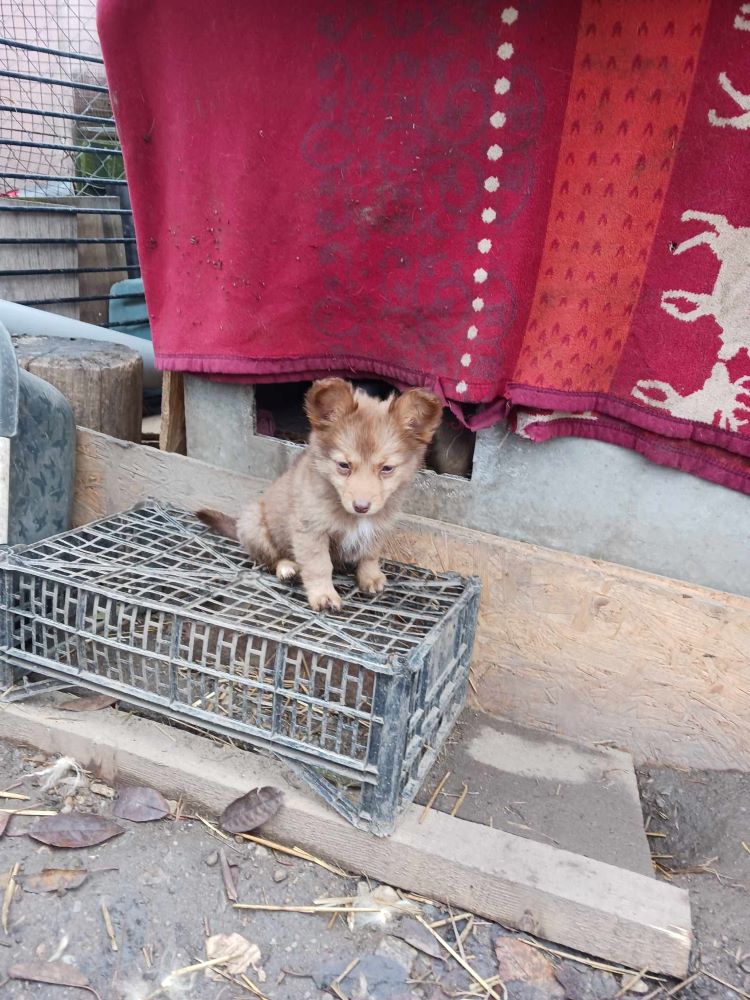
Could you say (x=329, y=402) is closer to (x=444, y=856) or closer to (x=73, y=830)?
(x=444, y=856)

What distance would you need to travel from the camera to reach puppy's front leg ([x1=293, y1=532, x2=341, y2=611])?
280cm

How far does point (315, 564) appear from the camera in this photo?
2.81 m

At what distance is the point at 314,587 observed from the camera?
2811 mm

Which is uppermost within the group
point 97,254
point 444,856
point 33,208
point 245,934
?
point 33,208

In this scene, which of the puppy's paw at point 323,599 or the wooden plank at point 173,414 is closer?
the puppy's paw at point 323,599

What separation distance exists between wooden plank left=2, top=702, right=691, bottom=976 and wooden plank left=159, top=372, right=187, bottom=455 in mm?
1684

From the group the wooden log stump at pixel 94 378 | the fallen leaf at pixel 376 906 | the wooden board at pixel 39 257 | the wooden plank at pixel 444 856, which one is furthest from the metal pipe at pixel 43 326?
the fallen leaf at pixel 376 906

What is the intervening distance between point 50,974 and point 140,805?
0.64 meters

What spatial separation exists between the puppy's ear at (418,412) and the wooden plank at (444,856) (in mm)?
1379

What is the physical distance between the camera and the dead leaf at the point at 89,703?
292cm

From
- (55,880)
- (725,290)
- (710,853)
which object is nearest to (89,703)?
(55,880)

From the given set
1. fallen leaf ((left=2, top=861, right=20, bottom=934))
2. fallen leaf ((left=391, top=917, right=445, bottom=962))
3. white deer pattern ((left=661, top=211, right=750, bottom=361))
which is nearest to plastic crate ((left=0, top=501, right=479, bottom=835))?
fallen leaf ((left=391, top=917, right=445, bottom=962))

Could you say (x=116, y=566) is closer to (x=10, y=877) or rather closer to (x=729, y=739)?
(x=10, y=877)

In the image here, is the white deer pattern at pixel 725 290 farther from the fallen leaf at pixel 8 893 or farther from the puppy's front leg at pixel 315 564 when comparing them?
A: the fallen leaf at pixel 8 893
